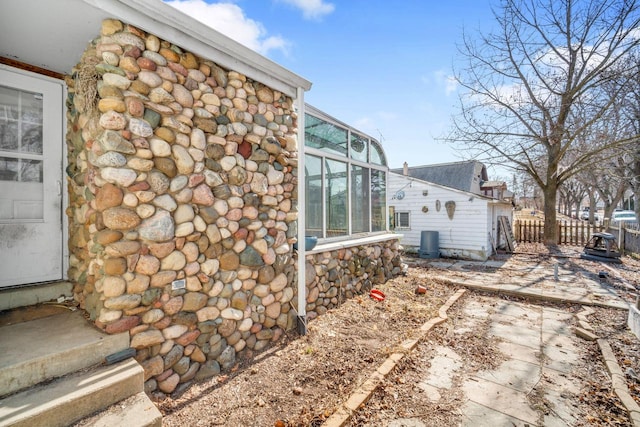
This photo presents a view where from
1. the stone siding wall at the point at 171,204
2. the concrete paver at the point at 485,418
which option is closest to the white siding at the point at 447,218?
the stone siding wall at the point at 171,204

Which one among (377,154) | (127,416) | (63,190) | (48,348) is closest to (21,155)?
(63,190)

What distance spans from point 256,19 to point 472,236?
373 inches

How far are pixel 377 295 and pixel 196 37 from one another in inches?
182

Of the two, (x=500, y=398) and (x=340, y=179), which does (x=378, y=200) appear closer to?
(x=340, y=179)

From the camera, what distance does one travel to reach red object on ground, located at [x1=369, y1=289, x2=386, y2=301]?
5.08 metres

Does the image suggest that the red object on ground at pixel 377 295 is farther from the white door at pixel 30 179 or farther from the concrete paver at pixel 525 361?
the white door at pixel 30 179

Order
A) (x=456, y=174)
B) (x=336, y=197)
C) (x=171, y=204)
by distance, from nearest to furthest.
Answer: (x=171, y=204) → (x=336, y=197) → (x=456, y=174)

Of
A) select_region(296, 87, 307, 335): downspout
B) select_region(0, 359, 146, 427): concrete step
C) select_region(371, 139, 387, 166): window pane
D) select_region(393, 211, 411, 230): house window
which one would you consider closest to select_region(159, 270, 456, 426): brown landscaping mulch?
select_region(296, 87, 307, 335): downspout

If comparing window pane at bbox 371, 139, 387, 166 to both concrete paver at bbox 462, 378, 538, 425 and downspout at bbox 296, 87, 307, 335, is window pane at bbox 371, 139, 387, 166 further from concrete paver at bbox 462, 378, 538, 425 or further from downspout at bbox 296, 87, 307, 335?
concrete paver at bbox 462, 378, 538, 425

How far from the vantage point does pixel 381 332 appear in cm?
381

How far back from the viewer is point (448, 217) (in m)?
10.6

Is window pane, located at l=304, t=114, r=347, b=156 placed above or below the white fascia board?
below

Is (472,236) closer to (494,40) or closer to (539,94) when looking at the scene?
(539,94)

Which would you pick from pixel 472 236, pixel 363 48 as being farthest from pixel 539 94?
pixel 363 48
